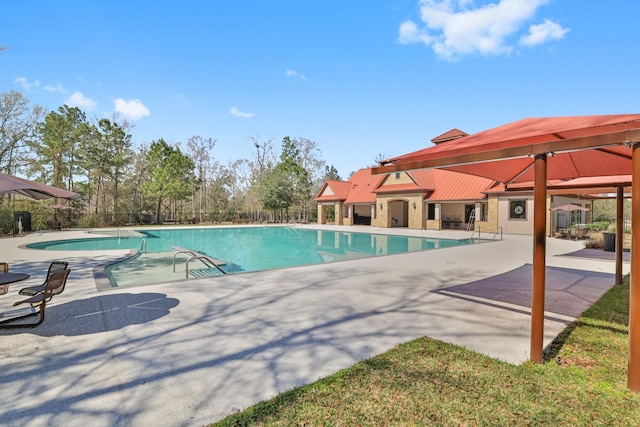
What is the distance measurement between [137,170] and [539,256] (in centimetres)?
4327

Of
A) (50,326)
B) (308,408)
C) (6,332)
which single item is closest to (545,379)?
(308,408)

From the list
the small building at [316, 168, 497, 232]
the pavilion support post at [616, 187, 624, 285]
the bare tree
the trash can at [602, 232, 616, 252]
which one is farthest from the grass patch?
the bare tree

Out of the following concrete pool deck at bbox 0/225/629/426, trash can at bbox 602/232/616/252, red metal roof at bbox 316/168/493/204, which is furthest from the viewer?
red metal roof at bbox 316/168/493/204

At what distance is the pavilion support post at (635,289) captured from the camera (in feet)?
9.23

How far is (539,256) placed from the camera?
341 cm

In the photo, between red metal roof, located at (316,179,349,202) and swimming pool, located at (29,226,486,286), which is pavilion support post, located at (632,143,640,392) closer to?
swimming pool, located at (29,226,486,286)

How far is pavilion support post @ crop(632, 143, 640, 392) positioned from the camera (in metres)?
2.81

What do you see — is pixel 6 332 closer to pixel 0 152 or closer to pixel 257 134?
pixel 0 152

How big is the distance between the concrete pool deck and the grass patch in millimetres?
273

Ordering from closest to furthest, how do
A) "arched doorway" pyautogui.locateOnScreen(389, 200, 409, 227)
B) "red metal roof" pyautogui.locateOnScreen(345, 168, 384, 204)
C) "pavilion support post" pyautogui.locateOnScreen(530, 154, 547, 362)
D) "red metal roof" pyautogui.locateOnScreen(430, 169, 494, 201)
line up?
1. "pavilion support post" pyautogui.locateOnScreen(530, 154, 547, 362)
2. "red metal roof" pyautogui.locateOnScreen(430, 169, 494, 201)
3. "red metal roof" pyautogui.locateOnScreen(345, 168, 384, 204)
4. "arched doorway" pyautogui.locateOnScreen(389, 200, 409, 227)

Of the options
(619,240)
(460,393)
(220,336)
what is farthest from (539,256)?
(619,240)

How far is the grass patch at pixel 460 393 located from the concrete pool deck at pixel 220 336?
0.27 m

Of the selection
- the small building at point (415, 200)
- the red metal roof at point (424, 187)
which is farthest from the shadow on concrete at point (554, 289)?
the small building at point (415, 200)

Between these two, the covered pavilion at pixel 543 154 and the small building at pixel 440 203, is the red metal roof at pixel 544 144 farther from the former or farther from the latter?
the small building at pixel 440 203
